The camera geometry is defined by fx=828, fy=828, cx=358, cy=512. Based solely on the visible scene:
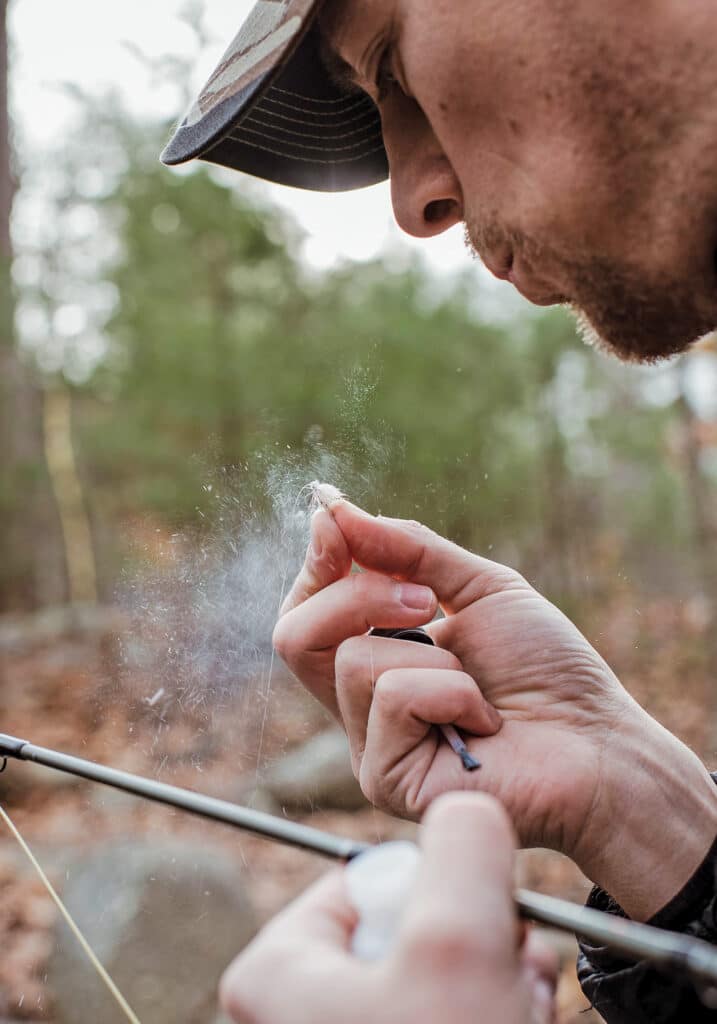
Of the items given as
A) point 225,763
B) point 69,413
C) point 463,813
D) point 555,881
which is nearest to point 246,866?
point 225,763

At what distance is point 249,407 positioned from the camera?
7371 mm

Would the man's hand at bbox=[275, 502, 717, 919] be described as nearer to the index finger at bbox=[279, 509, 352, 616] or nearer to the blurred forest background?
the index finger at bbox=[279, 509, 352, 616]

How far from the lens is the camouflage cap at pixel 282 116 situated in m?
1.71

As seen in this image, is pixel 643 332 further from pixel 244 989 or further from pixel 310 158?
pixel 244 989

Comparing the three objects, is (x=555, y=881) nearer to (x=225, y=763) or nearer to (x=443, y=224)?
(x=225, y=763)

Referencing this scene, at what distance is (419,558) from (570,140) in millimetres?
832

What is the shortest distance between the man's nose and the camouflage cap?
0.89 ft

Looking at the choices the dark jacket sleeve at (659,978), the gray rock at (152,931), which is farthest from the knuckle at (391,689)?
the gray rock at (152,931)

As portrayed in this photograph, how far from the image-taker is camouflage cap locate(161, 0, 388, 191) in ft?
5.63

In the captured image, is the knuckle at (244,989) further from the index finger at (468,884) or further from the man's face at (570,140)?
the man's face at (570,140)

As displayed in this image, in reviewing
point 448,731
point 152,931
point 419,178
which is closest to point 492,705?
point 448,731

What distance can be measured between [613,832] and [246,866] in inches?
142

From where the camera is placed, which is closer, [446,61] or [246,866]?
[446,61]

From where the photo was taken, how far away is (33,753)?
4.86 feet
